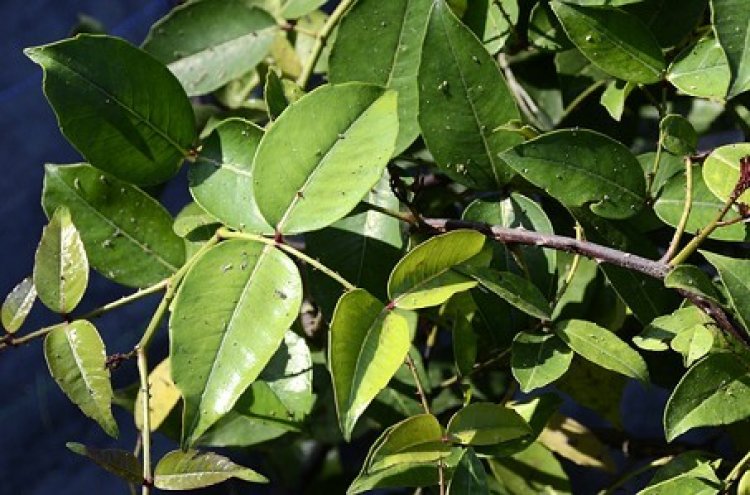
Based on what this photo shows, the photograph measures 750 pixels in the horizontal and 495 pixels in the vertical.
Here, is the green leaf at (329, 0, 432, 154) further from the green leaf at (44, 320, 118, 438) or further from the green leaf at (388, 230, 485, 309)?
the green leaf at (44, 320, 118, 438)

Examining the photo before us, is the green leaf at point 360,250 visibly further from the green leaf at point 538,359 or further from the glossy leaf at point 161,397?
the glossy leaf at point 161,397

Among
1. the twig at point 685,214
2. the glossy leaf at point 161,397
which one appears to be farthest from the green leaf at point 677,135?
the glossy leaf at point 161,397

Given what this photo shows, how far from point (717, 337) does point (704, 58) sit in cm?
20

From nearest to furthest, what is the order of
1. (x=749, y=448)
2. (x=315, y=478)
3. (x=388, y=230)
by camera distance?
(x=388, y=230), (x=749, y=448), (x=315, y=478)

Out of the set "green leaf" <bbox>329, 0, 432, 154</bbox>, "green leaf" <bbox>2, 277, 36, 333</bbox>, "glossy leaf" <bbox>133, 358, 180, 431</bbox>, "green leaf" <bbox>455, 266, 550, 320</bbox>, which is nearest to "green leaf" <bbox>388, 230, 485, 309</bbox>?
"green leaf" <bbox>455, 266, 550, 320</bbox>

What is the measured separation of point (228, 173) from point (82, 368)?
0.16 meters

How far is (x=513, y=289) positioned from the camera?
0.65 metres

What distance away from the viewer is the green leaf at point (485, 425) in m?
0.69

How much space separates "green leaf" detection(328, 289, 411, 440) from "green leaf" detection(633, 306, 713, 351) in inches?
6.2

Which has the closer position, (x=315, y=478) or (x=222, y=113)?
(x=222, y=113)

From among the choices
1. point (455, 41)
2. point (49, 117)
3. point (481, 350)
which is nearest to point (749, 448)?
point (481, 350)

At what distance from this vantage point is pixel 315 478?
1.42m

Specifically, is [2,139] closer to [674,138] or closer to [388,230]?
[388,230]

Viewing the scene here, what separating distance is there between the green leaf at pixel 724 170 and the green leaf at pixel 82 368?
402 millimetres
